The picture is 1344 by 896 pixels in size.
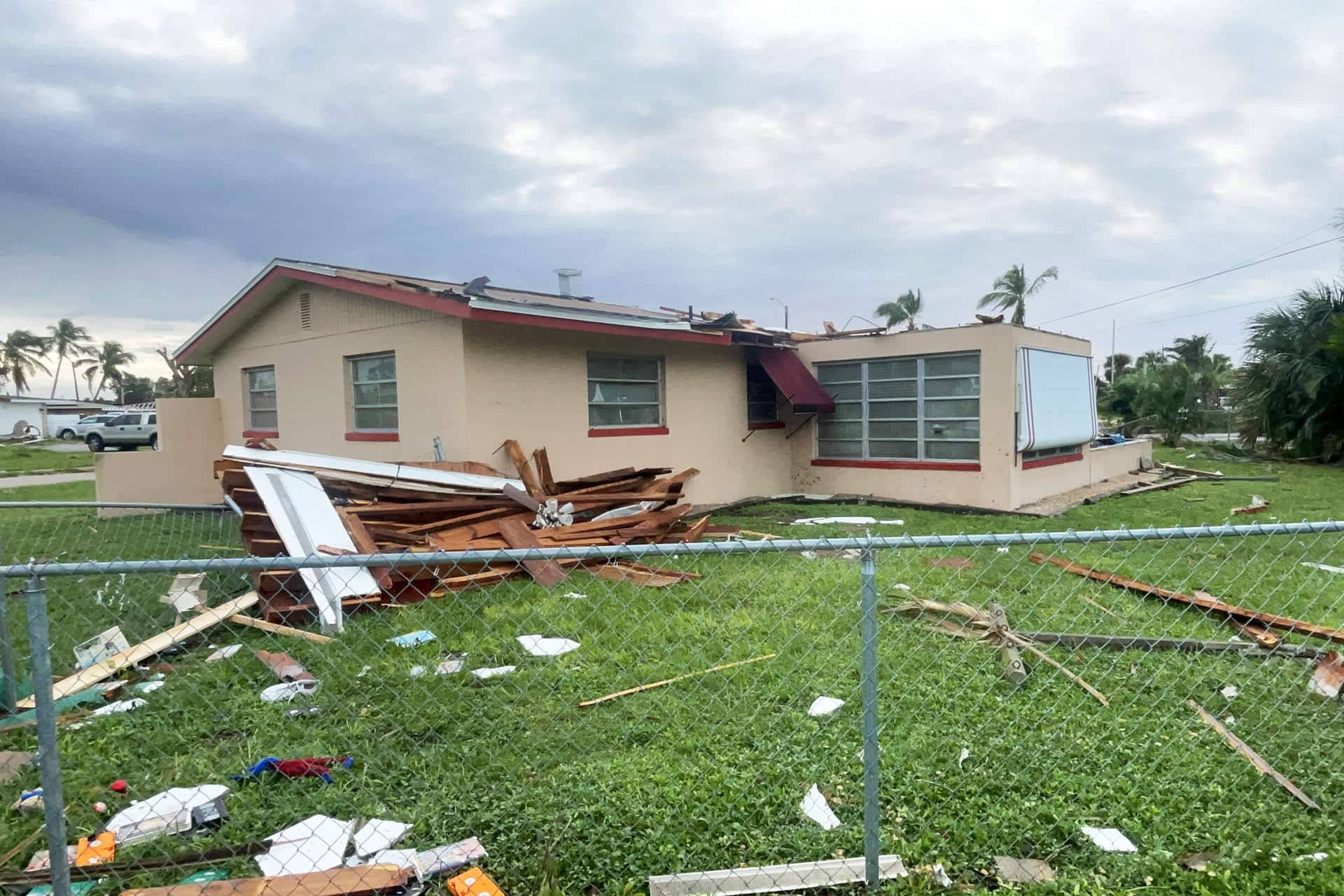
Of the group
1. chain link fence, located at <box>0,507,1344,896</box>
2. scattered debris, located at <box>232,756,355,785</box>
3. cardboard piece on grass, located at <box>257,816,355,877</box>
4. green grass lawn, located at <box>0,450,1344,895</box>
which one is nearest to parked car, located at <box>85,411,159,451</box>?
chain link fence, located at <box>0,507,1344,896</box>

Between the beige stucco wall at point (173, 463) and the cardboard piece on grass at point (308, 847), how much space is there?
1157cm

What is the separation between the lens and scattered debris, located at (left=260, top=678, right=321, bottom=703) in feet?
14.9

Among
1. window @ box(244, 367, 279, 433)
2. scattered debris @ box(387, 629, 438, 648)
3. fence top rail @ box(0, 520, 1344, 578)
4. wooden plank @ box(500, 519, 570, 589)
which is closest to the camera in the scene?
fence top rail @ box(0, 520, 1344, 578)

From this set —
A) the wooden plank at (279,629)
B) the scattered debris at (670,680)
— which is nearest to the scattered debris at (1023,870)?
the scattered debris at (670,680)

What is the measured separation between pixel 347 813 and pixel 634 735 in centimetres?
138

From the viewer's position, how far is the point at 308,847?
301 centimetres

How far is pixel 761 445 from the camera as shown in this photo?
13930 millimetres

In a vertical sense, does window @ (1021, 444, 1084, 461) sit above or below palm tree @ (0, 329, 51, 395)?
below

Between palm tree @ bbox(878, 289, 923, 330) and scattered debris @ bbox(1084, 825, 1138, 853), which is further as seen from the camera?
palm tree @ bbox(878, 289, 923, 330)

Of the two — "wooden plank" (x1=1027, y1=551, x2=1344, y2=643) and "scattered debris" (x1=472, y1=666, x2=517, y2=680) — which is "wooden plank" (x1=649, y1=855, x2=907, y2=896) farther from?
"wooden plank" (x1=1027, y1=551, x2=1344, y2=643)

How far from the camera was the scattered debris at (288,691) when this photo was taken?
453 cm

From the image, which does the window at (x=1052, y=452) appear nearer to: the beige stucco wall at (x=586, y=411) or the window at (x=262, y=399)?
the beige stucco wall at (x=586, y=411)

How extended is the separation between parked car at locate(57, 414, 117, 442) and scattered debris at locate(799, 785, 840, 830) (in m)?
42.5

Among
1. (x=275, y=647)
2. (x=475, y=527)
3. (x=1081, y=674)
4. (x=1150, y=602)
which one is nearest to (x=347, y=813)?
(x=275, y=647)
